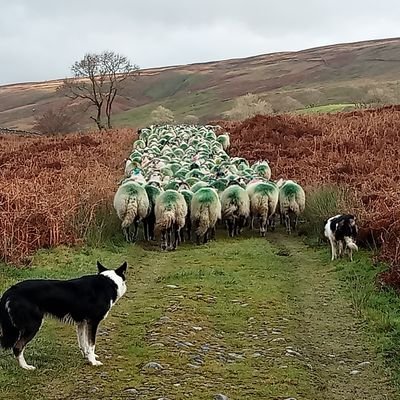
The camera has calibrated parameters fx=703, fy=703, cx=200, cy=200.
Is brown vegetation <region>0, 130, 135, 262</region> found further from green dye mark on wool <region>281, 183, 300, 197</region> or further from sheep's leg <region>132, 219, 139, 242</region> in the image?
green dye mark on wool <region>281, 183, 300, 197</region>

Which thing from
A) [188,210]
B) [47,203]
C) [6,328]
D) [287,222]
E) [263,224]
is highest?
[6,328]

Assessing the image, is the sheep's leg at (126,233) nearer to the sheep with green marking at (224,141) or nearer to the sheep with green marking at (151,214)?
the sheep with green marking at (151,214)

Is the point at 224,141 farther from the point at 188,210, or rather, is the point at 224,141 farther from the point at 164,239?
the point at 164,239

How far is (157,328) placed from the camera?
898 cm

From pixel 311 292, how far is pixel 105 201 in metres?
6.73

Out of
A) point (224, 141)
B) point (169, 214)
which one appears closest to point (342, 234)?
point (169, 214)

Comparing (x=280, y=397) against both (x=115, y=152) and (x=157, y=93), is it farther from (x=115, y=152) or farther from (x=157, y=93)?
(x=157, y=93)

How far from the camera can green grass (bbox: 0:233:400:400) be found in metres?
7.17

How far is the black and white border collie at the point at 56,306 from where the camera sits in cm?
718

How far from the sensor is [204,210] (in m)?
16.4

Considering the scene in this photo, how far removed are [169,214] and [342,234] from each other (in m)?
4.11

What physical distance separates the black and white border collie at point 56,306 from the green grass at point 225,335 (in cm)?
30

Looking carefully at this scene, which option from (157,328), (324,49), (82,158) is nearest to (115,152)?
(82,158)

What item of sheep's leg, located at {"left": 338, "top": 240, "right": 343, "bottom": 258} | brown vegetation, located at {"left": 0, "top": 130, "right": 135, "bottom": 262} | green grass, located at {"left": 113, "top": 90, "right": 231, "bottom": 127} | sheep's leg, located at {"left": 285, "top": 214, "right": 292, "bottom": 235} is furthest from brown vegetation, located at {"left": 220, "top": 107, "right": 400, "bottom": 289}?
green grass, located at {"left": 113, "top": 90, "right": 231, "bottom": 127}
